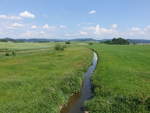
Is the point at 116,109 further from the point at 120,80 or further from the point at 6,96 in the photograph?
the point at 6,96

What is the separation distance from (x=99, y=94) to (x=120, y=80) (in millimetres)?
5274

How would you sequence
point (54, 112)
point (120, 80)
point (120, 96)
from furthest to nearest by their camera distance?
point (120, 80), point (120, 96), point (54, 112)

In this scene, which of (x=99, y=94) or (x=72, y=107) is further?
(x=99, y=94)

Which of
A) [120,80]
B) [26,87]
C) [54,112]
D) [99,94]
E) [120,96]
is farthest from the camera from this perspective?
[120,80]

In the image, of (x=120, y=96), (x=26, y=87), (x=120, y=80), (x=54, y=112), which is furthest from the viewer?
(x=120, y=80)

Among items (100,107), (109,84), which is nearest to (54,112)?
(100,107)

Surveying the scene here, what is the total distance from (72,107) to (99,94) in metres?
3.56

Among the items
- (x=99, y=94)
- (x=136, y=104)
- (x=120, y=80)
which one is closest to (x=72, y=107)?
(x=99, y=94)

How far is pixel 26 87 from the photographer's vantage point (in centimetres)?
2184

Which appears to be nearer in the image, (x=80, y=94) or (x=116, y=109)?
(x=116, y=109)

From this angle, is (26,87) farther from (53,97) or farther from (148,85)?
(148,85)

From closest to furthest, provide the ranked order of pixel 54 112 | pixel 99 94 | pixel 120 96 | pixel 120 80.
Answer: pixel 54 112 → pixel 120 96 → pixel 99 94 → pixel 120 80

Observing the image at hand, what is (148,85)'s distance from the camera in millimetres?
21719

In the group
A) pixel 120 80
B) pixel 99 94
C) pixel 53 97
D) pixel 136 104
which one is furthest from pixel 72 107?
pixel 120 80
